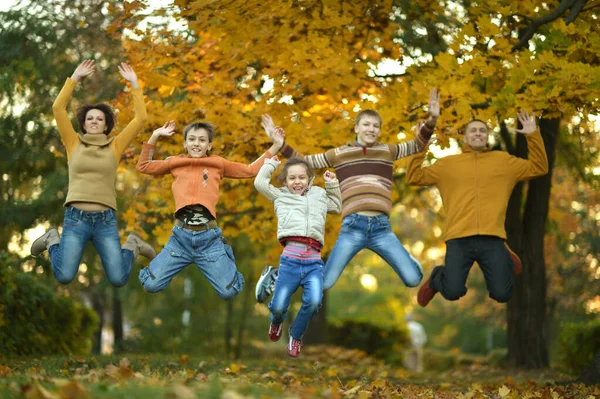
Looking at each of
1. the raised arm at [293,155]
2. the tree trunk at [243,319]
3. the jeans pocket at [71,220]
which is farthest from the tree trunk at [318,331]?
the jeans pocket at [71,220]

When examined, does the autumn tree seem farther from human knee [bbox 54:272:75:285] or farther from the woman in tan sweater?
human knee [bbox 54:272:75:285]

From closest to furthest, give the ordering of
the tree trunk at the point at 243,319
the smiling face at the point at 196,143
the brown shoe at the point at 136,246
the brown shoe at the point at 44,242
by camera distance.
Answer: the smiling face at the point at 196,143
the brown shoe at the point at 44,242
the brown shoe at the point at 136,246
the tree trunk at the point at 243,319

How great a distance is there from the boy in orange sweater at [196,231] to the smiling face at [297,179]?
746 millimetres

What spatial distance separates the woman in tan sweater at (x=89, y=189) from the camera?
8.05 m

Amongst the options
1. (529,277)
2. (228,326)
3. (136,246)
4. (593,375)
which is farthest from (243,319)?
(593,375)

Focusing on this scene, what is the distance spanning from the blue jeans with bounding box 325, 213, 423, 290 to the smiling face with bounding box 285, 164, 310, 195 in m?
0.67

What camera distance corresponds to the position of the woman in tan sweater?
8047 mm

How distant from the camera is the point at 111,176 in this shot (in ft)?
26.9

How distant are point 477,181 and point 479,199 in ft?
0.69

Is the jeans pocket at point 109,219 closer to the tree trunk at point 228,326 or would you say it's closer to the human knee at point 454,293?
the human knee at point 454,293

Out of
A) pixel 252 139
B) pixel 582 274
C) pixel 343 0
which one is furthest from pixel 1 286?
pixel 582 274

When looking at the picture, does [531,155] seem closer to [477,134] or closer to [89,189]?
[477,134]

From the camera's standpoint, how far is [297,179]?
7.91 meters

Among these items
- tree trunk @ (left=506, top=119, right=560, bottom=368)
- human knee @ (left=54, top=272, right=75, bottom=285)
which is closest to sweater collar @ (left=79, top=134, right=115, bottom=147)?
human knee @ (left=54, top=272, right=75, bottom=285)
